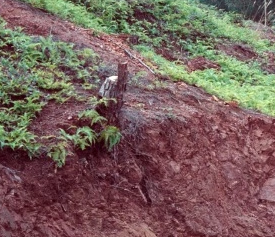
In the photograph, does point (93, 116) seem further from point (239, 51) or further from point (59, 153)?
point (239, 51)

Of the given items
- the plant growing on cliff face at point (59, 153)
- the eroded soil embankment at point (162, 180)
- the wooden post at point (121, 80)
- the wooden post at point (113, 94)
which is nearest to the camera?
the eroded soil embankment at point (162, 180)

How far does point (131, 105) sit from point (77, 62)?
0.94 metres

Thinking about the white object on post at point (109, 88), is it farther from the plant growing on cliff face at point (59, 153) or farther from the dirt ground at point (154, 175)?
the plant growing on cliff face at point (59, 153)

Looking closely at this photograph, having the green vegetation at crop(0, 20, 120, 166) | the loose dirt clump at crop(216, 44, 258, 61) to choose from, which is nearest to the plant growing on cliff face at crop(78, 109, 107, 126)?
the green vegetation at crop(0, 20, 120, 166)

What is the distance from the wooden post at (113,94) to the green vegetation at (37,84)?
9 centimetres

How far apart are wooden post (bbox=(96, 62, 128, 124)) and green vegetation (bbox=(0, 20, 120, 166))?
3.7 inches

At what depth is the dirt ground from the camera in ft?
12.0

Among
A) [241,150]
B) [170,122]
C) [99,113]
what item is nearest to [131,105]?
[170,122]

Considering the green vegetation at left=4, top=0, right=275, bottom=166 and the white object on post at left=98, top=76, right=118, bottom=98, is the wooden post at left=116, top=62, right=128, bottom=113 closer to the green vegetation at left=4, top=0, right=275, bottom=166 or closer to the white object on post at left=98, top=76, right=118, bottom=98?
the white object on post at left=98, top=76, right=118, bottom=98

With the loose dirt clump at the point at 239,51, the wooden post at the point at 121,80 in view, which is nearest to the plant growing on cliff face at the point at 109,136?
the wooden post at the point at 121,80

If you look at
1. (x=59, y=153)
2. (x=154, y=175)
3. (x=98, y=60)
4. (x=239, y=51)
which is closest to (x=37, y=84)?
(x=59, y=153)

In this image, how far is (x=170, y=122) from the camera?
197 inches

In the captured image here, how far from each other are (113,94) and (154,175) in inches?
33.6

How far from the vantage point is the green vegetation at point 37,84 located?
3.91 m
